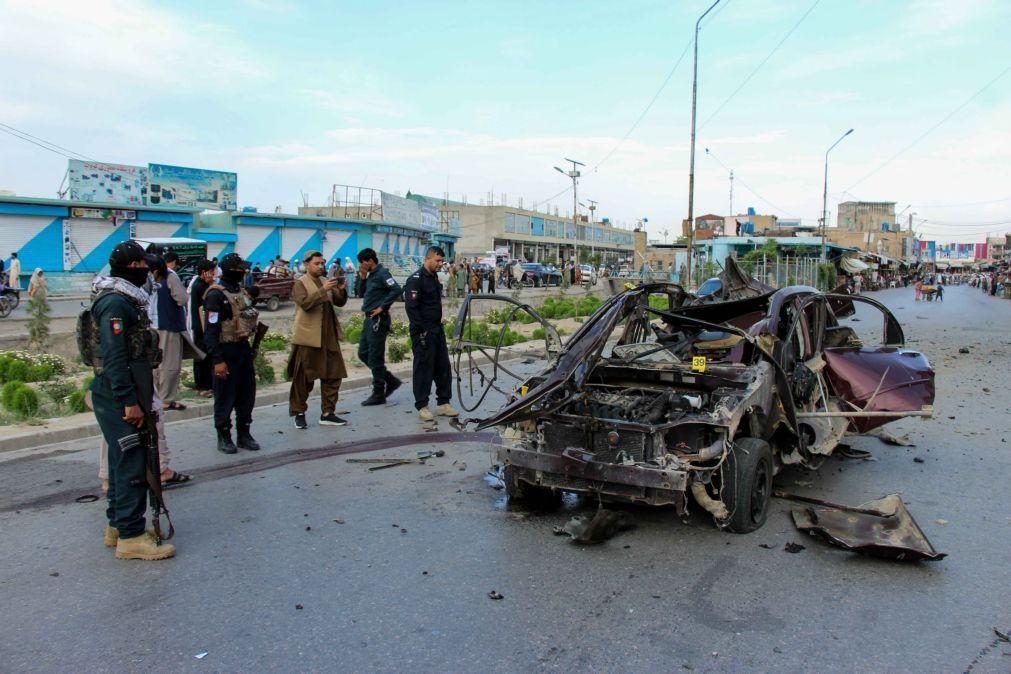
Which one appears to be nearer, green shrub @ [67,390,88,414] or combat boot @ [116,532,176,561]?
combat boot @ [116,532,176,561]

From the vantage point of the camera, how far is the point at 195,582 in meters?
4.13

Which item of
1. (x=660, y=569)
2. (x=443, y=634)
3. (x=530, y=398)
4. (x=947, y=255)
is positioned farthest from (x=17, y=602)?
(x=947, y=255)

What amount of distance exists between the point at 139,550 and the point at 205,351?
3.08 m

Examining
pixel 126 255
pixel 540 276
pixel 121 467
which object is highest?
pixel 540 276

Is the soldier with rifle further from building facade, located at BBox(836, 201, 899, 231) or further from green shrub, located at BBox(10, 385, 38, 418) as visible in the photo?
building facade, located at BBox(836, 201, 899, 231)

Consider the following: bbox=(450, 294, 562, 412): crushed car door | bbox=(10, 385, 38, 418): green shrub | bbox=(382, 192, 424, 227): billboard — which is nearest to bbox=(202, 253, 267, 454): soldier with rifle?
bbox=(450, 294, 562, 412): crushed car door

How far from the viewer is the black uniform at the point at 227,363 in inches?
265

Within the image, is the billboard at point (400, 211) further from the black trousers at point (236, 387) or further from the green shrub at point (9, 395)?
the black trousers at point (236, 387)

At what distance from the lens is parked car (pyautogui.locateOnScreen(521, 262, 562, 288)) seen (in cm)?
4781

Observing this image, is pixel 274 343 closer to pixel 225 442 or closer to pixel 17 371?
pixel 17 371

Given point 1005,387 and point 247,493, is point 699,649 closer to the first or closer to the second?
point 247,493

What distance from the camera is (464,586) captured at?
4.04m

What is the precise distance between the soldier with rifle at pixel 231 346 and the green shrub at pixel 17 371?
5.13 m

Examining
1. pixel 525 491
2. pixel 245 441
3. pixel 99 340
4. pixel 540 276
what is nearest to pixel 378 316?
pixel 245 441
